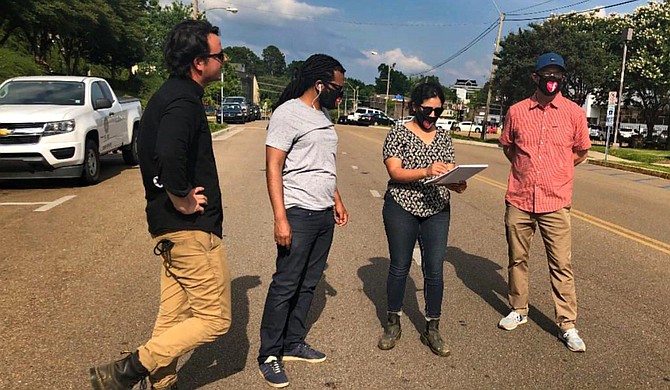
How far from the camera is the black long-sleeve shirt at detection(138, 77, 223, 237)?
2.72m

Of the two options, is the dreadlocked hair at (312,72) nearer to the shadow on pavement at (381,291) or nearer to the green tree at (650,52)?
the shadow on pavement at (381,291)

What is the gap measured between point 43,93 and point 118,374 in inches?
373

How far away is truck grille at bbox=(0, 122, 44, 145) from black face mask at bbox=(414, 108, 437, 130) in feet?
25.7

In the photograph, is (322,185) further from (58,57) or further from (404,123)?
(58,57)

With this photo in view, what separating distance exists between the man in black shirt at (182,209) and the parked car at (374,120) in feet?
180

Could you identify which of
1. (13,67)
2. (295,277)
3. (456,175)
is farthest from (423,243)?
(13,67)

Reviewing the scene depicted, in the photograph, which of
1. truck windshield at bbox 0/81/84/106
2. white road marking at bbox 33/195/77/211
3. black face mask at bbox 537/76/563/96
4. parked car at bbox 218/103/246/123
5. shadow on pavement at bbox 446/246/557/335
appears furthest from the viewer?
parked car at bbox 218/103/246/123

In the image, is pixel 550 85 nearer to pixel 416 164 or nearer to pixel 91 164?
pixel 416 164

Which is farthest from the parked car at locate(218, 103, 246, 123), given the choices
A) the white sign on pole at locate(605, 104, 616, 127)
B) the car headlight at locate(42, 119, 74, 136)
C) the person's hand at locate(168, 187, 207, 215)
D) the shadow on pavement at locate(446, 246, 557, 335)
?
the person's hand at locate(168, 187, 207, 215)

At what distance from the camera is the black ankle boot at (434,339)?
158 inches

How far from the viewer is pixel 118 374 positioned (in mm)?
2938

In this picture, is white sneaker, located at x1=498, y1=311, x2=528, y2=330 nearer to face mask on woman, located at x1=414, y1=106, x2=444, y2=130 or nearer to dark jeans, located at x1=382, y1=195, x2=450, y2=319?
dark jeans, located at x1=382, y1=195, x2=450, y2=319

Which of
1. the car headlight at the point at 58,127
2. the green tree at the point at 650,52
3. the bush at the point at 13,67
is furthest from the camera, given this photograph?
the green tree at the point at 650,52

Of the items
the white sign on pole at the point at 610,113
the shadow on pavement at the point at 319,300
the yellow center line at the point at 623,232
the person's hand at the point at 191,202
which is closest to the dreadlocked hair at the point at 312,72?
the person's hand at the point at 191,202
